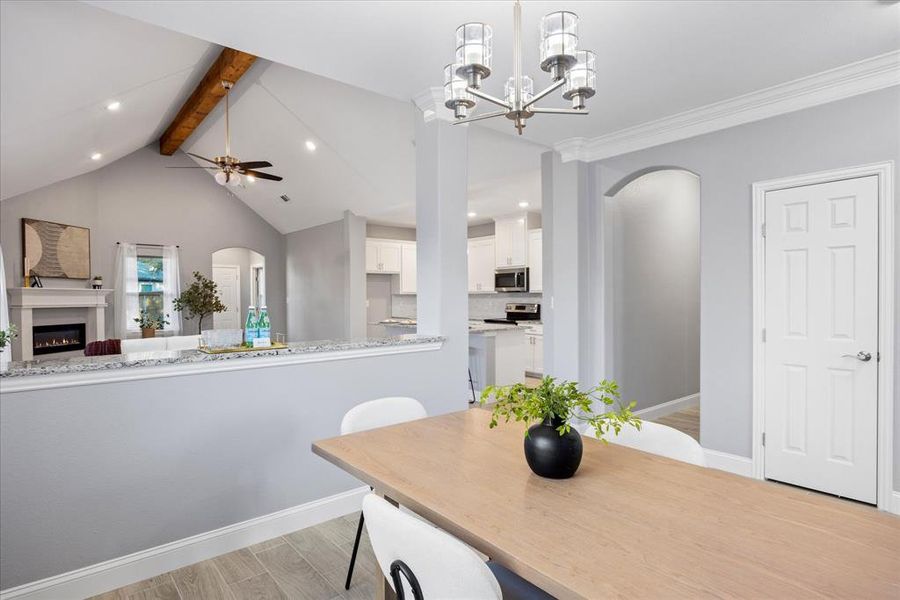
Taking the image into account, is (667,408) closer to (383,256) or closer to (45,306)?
(383,256)

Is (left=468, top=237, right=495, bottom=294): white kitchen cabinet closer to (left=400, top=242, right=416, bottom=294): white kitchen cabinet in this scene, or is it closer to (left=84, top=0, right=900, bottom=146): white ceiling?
(left=400, top=242, right=416, bottom=294): white kitchen cabinet

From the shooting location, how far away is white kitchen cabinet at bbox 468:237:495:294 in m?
8.09

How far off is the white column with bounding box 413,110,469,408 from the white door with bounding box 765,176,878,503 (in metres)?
2.09

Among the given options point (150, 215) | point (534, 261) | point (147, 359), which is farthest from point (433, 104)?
point (150, 215)

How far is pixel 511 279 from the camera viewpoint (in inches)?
298

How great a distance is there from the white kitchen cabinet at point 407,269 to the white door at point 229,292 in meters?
4.09

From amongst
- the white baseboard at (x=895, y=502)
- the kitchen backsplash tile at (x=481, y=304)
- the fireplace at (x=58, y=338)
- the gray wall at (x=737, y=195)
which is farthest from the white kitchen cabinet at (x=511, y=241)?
the fireplace at (x=58, y=338)

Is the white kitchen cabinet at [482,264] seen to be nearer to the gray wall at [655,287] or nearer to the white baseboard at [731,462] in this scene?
the gray wall at [655,287]

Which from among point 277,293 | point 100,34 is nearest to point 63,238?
point 277,293

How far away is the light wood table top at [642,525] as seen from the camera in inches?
33.5

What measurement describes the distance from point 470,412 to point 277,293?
824 cm

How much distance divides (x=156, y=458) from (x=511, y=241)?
623cm

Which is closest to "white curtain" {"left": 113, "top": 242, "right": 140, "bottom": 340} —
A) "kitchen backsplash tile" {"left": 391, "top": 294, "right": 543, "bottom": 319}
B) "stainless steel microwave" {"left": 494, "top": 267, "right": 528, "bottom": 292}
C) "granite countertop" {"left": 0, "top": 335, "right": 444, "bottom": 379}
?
"kitchen backsplash tile" {"left": 391, "top": 294, "right": 543, "bottom": 319}

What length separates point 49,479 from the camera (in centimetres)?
188
